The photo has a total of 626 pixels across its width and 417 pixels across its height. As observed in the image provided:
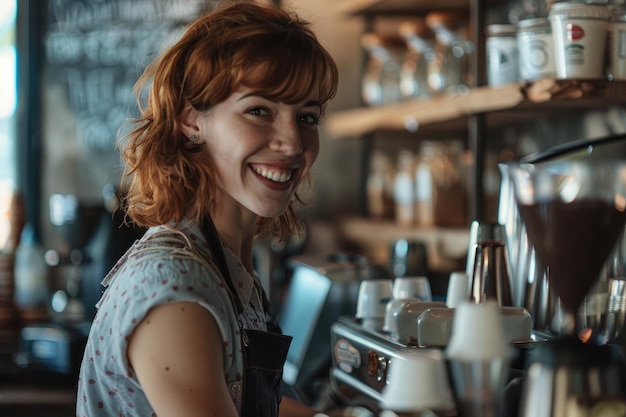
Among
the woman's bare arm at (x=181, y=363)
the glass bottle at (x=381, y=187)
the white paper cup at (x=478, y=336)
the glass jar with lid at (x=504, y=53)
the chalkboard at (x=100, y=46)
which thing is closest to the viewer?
the white paper cup at (x=478, y=336)

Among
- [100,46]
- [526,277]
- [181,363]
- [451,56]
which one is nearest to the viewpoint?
[181,363]

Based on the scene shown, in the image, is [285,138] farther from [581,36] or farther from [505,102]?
[505,102]

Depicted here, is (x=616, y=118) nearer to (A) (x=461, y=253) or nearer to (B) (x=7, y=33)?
(A) (x=461, y=253)

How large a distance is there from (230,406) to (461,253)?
1.67 meters

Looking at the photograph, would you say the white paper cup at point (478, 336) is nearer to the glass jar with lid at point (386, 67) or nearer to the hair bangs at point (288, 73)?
the hair bangs at point (288, 73)

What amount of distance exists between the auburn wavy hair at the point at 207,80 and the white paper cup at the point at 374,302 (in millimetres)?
454

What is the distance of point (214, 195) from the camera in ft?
5.00

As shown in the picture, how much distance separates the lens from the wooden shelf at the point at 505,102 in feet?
5.89

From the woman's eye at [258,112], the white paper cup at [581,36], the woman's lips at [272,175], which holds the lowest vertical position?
the woman's lips at [272,175]

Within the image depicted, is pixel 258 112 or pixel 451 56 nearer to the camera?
pixel 258 112

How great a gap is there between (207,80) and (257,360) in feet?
1.33

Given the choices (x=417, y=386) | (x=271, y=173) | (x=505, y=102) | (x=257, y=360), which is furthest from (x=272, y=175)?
(x=505, y=102)

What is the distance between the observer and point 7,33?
422 centimetres

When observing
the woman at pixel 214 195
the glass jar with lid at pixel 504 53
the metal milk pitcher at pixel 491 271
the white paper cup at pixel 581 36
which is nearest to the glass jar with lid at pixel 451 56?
the glass jar with lid at pixel 504 53
